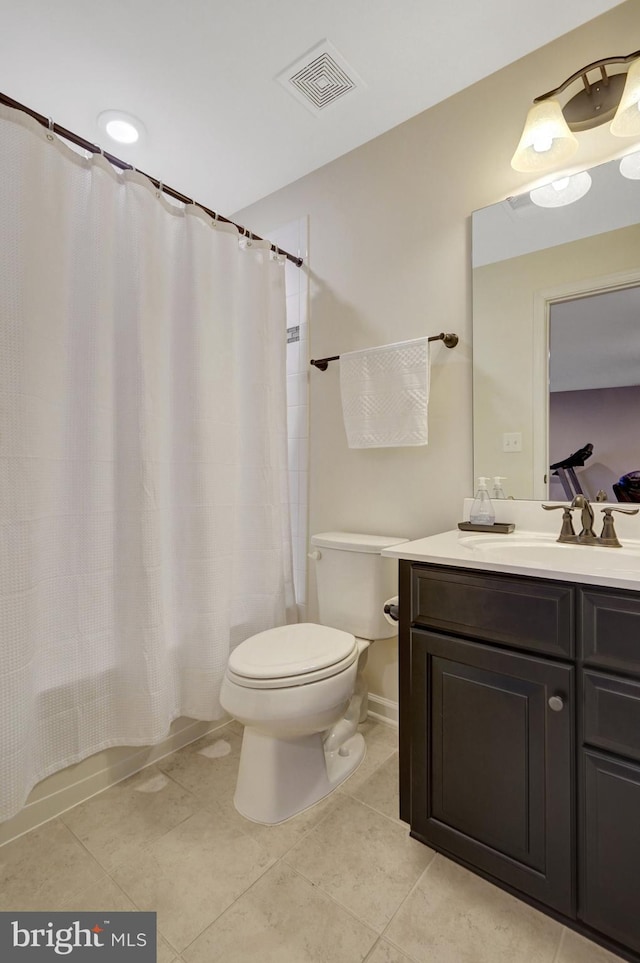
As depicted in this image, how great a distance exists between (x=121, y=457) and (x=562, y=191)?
5.25 ft

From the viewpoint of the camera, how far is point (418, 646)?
1177 millimetres

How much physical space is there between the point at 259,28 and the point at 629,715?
2.05m

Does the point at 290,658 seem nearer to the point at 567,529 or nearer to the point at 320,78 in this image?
the point at 567,529

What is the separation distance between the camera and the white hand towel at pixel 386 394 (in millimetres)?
1635

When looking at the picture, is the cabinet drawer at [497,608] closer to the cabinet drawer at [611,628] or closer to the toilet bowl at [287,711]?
the cabinet drawer at [611,628]

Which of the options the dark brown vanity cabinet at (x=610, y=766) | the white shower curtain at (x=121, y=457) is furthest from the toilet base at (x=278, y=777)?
the dark brown vanity cabinet at (x=610, y=766)

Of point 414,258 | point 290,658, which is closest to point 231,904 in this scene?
point 290,658

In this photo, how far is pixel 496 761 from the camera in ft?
3.42

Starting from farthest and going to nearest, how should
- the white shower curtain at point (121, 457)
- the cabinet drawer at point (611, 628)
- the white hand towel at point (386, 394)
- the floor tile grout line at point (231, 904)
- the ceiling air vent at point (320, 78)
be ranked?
1. the white hand towel at point (386, 394)
2. the ceiling air vent at point (320, 78)
3. the white shower curtain at point (121, 457)
4. the floor tile grout line at point (231, 904)
5. the cabinet drawer at point (611, 628)

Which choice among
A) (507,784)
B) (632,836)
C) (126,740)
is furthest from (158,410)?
(632,836)

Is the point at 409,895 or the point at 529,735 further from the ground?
the point at 529,735

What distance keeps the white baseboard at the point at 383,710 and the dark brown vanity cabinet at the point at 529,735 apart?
0.60 meters

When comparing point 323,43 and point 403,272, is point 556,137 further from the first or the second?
point 323,43

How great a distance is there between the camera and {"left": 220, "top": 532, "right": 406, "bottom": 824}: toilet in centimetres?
127
